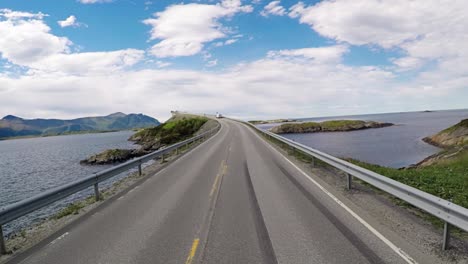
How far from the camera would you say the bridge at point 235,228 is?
18.2 feet

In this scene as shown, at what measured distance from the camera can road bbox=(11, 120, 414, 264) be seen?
557cm

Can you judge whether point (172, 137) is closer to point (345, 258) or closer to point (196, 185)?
point (196, 185)

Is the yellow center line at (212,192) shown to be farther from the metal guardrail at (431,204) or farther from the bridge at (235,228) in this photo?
the metal guardrail at (431,204)

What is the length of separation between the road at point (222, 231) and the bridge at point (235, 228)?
0.7 inches

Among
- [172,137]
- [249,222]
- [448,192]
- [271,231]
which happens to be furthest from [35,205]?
[172,137]

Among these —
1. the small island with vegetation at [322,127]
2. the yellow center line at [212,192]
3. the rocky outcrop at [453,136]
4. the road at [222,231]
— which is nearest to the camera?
the yellow center line at [212,192]

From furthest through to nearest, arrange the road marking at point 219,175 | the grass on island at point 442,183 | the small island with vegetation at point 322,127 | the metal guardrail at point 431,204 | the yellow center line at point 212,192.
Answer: the small island with vegetation at point 322,127
the road marking at point 219,175
the grass on island at point 442,183
the yellow center line at point 212,192
the metal guardrail at point 431,204

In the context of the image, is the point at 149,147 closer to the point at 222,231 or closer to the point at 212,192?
the point at 212,192

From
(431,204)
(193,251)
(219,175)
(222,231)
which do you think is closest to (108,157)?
(219,175)

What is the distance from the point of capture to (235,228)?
695 cm

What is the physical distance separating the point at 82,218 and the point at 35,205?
1199 mm

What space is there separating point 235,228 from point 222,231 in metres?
0.31

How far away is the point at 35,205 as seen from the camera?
7648 mm

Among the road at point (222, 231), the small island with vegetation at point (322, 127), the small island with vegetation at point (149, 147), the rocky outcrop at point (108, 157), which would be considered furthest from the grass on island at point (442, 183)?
the small island with vegetation at point (322, 127)
